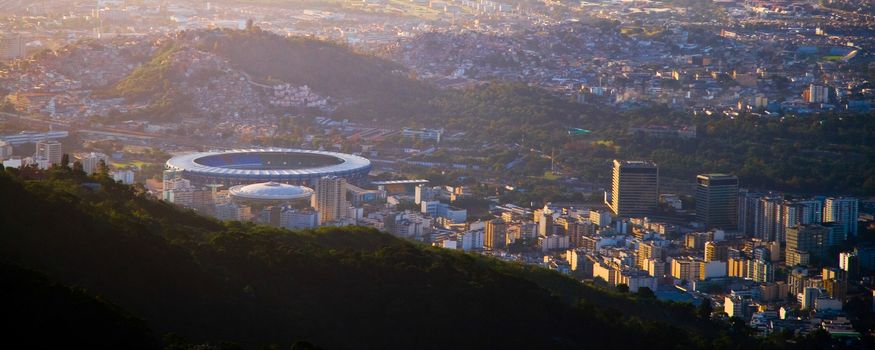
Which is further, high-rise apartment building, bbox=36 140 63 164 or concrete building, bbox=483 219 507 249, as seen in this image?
high-rise apartment building, bbox=36 140 63 164

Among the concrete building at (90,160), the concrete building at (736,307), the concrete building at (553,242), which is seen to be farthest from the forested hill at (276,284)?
the concrete building at (90,160)

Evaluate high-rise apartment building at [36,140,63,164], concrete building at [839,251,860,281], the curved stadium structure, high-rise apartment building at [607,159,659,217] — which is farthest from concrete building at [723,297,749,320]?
high-rise apartment building at [36,140,63,164]

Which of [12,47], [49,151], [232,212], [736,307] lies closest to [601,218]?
[736,307]

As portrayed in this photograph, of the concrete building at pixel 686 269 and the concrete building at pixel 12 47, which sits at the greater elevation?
the concrete building at pixel 12 47

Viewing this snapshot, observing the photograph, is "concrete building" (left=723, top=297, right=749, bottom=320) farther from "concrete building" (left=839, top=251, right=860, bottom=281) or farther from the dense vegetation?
the dense vegetation

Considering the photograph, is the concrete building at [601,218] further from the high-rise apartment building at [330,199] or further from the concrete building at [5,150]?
the concrete building at [5,150]

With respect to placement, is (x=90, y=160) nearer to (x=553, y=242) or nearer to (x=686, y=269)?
(x=553, y=242)

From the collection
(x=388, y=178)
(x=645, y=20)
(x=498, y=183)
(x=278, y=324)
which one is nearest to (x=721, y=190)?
(x=498, y=183)
